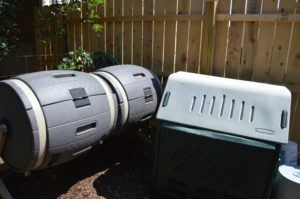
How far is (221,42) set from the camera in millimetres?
2881

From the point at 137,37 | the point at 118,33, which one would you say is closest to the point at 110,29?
the point at 118,33

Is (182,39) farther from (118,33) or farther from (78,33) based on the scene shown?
(78,33)

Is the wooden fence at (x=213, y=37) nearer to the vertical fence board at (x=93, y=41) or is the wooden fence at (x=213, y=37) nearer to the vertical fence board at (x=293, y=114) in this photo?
the vertical fence board at (x=293, y=114)

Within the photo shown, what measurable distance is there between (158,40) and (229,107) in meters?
1.80

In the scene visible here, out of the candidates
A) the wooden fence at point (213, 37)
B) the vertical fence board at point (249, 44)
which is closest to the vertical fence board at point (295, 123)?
the wooden fence at point (213, 37)

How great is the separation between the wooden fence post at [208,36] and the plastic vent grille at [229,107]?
93 cm

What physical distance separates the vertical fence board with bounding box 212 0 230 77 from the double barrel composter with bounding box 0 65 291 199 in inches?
36.2

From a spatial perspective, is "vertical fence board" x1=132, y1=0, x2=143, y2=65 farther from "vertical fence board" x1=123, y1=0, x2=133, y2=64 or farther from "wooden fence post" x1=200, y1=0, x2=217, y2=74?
"wooden fence post" x1=200, y1=0, x2=217, y2=74

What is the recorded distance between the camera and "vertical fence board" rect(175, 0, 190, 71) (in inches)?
121


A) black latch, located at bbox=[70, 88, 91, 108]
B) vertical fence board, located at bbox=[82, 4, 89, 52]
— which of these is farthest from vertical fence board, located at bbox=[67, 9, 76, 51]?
black latch, located at bbox=[70, 88, 91, 108]

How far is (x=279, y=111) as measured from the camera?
177 centimetres

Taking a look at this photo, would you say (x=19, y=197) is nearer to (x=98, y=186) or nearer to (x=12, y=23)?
(x=98, y=186)

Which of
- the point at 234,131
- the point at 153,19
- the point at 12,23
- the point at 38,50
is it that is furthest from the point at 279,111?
the point at 38,50

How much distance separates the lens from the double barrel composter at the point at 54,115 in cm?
168
